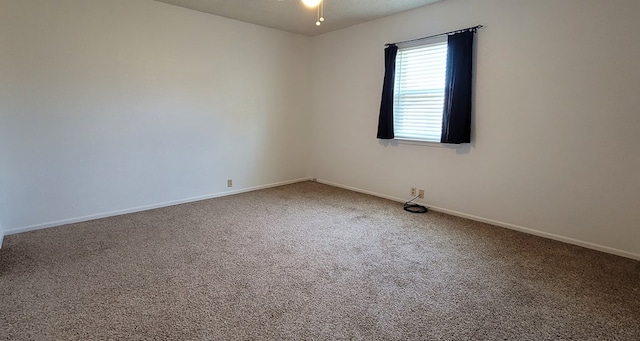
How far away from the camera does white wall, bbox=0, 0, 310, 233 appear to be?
3031 millimetres

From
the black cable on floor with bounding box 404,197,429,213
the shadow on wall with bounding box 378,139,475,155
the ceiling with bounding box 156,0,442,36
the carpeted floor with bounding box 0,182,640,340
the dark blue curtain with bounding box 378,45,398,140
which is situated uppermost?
the ceiling with bounding box 156,0,442,36

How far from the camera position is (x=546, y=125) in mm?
3037

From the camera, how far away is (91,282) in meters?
2.22

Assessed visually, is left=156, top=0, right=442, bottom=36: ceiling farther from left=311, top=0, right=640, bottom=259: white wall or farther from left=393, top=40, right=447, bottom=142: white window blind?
left=393, top=40, right=447, bottom=142: white window blind

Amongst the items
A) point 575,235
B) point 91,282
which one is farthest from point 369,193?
point 91,282

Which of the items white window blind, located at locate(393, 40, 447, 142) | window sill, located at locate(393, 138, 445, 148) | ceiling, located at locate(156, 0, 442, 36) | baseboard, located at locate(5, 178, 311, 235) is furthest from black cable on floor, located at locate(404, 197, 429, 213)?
ceiling, located at locate(156, 0, 442, 36)

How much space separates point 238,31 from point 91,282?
365 cm

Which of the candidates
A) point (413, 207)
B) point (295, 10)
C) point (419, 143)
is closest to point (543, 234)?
point (413, 207)

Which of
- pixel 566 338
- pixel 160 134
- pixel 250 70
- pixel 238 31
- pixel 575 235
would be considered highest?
pixel 238 31

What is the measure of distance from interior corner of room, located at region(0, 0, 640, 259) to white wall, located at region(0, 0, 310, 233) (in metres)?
0.02

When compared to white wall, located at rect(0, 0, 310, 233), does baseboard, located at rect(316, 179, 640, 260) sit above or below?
below

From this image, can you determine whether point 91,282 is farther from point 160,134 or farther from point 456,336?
point 456,336

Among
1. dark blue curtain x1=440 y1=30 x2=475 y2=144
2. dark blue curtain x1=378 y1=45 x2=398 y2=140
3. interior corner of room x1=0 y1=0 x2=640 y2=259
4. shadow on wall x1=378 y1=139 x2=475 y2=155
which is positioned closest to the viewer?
interior corner of room x1=0 y1=0 x2=640 y2=259

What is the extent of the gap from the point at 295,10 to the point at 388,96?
5.47 ft
